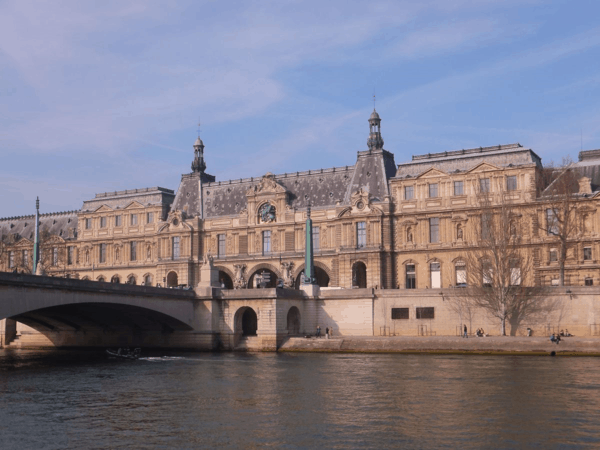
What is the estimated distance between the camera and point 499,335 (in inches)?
3159

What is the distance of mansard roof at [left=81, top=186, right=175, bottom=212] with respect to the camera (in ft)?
401

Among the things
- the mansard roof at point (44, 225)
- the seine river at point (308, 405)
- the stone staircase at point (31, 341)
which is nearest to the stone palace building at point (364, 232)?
the mansard roof at point (44, 225)

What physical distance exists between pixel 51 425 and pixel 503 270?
5269 cm

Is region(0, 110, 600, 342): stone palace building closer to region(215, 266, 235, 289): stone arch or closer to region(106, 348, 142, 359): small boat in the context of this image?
region(215, 266, 235, 289): stone arch

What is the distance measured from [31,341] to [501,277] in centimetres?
5330

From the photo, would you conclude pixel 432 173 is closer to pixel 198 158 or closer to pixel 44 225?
pixel 198 158

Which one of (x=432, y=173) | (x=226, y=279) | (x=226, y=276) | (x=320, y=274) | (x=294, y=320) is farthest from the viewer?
(x=226, y=279)

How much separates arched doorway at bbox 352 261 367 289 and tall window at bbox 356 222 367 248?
92.5 inches

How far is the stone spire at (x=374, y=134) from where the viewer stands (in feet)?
354

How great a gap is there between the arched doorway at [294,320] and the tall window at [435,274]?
715 inches

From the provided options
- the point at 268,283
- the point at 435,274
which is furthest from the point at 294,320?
the point at 268,283

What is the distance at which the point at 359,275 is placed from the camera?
103 meters

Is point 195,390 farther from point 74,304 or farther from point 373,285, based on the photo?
point 373,285

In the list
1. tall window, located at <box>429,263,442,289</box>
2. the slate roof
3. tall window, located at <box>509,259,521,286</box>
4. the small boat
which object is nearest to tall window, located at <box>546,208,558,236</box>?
the slate roof
